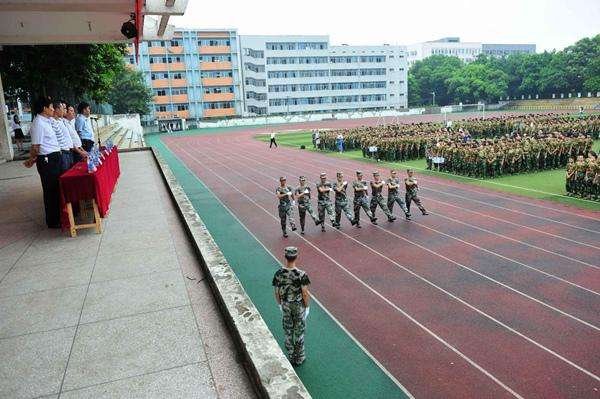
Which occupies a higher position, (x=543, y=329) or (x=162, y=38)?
(x=162, y=38)

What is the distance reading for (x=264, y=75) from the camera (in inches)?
2955

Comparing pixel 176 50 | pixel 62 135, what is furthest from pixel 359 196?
pixel 176 50

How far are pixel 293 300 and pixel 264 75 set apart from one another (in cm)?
7374

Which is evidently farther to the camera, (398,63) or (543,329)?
(398,63)

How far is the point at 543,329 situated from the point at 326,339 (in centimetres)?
292

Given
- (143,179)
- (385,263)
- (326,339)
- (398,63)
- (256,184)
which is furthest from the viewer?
(398,63)

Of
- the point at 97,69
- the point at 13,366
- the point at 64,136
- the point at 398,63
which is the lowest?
the point at 13,366

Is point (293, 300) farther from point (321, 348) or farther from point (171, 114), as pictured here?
point (171, 114)

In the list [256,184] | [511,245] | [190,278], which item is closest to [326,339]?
[190,278]

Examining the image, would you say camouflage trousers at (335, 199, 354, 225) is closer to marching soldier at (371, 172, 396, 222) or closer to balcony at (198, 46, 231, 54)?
marching soldier at (371, 172, 396, 222)

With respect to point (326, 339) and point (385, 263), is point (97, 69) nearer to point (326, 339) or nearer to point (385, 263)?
point (385, 263)

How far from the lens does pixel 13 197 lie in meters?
10.2

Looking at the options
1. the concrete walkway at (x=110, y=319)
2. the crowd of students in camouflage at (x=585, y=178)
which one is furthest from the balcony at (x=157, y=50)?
the concrete walkway at (x=110, y=319)

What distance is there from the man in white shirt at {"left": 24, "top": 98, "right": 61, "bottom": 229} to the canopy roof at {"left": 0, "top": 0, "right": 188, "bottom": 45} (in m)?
2.74
